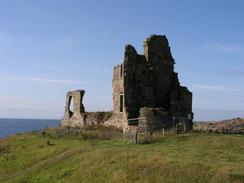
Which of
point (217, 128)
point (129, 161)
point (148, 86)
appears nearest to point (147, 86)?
point (148, 86)

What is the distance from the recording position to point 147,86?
53.4m

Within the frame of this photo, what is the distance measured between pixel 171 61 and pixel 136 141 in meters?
17.3

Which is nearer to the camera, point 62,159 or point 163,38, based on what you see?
point 62,159

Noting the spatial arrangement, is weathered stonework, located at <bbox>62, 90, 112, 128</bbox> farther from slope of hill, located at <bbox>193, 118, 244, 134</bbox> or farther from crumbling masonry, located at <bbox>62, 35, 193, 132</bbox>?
slope of hill, located at <bbox>193, 118, 244, 134</bbox>

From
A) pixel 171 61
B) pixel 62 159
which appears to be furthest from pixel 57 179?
pixel 171 61

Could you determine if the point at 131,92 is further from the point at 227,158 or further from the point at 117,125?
the point at 227,158

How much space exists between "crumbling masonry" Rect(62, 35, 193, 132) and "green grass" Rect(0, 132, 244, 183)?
7.91m

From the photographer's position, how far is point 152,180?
27.8 m

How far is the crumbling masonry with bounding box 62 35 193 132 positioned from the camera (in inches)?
2024

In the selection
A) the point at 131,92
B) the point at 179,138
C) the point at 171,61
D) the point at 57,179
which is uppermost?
the point at 171,61

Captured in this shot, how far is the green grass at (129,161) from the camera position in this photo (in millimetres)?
27484

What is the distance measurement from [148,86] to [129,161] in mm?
23099

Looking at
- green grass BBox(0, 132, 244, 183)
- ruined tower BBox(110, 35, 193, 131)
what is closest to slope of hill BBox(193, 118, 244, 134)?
ruined tower BBox(110, 35, 193, 131)

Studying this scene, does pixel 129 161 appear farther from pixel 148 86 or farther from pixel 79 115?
pixel 79 115
